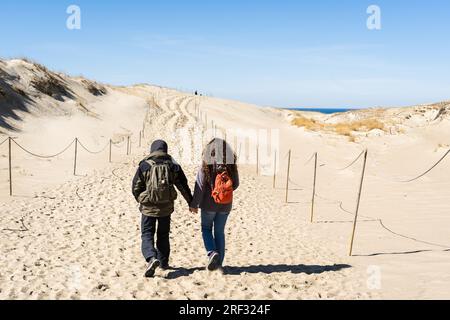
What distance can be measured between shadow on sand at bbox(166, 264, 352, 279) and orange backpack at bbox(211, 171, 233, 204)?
1271 millimetres

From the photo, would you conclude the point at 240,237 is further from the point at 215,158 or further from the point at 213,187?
the point at 215,158

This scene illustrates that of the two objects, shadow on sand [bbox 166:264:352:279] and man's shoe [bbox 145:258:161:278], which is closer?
man's shoe [bbox 145:258:161:278]

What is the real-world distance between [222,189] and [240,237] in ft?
10.7

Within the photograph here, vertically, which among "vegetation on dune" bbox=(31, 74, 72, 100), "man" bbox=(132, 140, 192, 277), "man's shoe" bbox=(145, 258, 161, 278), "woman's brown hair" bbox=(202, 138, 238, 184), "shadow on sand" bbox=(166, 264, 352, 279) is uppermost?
"vegetation on dune" bbox=(31, 74, 72, 100)

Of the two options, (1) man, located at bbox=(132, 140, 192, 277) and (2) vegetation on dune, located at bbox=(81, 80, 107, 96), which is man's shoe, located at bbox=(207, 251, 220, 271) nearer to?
(1) man, located at bbox=(132, 140, 192, 277)

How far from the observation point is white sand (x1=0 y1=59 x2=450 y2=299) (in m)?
5.31

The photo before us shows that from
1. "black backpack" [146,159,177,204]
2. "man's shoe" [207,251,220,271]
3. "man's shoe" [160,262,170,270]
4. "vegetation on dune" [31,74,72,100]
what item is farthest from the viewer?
"vegetation on dune" [31,74,72,100]

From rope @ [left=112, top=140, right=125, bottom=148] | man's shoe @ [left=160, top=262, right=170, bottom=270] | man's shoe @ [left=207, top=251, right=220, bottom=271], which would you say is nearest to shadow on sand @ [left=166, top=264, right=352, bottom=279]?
man's shoe @ [left=160, top=262, right=170, bottom=270]

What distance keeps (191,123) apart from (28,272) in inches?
1051

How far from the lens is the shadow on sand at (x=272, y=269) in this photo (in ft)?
19.3

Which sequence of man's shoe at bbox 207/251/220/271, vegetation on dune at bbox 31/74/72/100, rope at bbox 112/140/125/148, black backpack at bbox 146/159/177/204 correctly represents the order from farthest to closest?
vegetation on dune at bbox 31/74/72/100 → rope at bbox 112/140/125/148 → man's shoe at bbox 207/251/220/271 → black backpack at bbox 146/159/177/204

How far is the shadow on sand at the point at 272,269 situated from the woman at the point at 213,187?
1.70 feet

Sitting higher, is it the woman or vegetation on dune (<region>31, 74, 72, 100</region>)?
vegetation on dune (<region>31, 74, 72, 100</region>)

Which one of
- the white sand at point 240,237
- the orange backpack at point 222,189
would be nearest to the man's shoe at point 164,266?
the white sand at point 240,237
